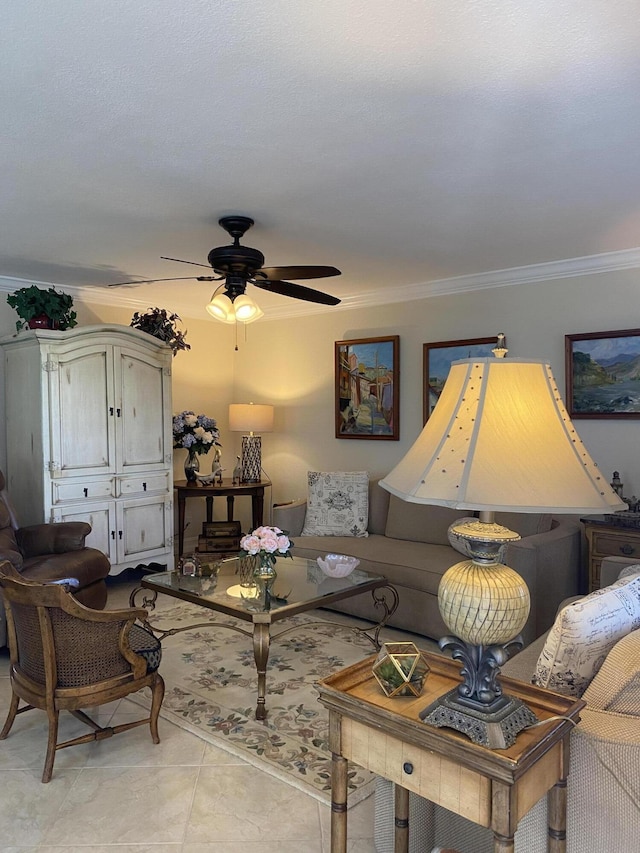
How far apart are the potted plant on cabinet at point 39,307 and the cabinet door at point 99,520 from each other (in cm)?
134

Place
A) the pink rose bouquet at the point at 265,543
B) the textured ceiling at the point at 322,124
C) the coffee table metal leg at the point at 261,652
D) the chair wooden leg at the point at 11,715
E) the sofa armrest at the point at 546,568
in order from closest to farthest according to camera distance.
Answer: the textured ceiling at the point at 322,124 < the chair wooden leg at the point at 11,715 < the coffee table metal leg at the point at 261,652 < the pink rose bouquet at the point at 265,543 < the sofa armrest at the point at 546,568

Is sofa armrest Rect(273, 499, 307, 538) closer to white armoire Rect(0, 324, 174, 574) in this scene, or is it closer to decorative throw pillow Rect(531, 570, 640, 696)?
white armoire Rect(0, 324, 174, 574)

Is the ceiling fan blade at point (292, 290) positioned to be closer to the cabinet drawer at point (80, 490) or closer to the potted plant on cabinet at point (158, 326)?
the potted plant on cabinet at point (158, 326)

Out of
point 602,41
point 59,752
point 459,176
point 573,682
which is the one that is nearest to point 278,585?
point 59,752

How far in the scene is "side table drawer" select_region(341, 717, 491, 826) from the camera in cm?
129

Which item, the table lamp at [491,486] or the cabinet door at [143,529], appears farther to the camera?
the cabinet door at [143,529]

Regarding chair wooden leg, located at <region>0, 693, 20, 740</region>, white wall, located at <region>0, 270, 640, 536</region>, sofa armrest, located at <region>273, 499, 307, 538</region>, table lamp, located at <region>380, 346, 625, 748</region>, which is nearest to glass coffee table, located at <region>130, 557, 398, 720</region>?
chair wooden leg, located at <region>0, 693, 20, 740</region>

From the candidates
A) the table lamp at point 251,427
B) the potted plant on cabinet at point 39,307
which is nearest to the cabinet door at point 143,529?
the table lamp at point 251,427

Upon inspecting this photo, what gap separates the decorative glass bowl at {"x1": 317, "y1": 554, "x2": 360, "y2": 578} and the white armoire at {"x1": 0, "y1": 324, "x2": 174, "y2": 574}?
6.20 feet

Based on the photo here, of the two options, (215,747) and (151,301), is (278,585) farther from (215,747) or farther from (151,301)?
(151,301)

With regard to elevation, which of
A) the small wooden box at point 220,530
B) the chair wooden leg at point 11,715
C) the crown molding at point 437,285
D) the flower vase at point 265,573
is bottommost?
the chair wooden leg at point 11,715

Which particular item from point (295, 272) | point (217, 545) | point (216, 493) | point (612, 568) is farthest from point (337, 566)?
point (216, 493)

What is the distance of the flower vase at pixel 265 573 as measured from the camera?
3279mm

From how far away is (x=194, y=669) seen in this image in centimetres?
331
